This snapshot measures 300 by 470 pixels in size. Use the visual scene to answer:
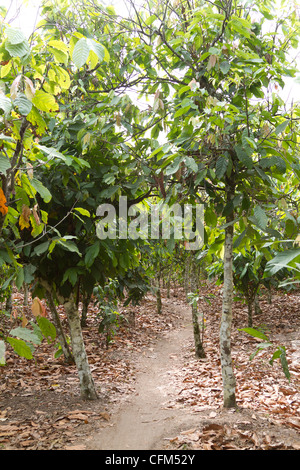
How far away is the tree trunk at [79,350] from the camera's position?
157 inches

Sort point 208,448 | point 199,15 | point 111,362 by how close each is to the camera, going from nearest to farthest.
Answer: point 208,448
point 199,15
point 111,362

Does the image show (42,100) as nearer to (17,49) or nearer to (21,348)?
(17,49)

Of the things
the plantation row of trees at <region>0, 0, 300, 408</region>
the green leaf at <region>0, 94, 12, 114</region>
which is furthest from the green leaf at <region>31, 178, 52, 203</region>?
the green leaf at <region>0, 94, 12, 114</region>

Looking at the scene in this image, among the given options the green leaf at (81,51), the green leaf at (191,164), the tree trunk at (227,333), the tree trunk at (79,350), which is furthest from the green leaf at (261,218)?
the tree trunk at (79,350)

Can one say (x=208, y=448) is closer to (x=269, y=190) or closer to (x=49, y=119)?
(x=269, y=190)

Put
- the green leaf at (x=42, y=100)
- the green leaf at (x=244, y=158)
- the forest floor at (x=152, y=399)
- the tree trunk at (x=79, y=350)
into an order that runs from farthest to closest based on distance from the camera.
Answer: the tree trunk at (x=79, y=350)
the forest floor at (x=152, y=399)
the green leaf at (x=244, y=158)
the green leaf at (x=42, y=100)

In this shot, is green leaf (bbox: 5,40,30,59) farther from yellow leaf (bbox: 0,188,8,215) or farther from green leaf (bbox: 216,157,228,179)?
green leaf (bbox: 216,157,228,179)

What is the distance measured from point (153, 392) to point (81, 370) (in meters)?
1.28

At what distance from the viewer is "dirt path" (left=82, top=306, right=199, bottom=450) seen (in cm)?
299

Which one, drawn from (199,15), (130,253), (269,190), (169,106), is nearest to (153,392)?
(130,253)

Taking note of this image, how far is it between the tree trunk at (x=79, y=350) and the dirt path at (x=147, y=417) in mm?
453

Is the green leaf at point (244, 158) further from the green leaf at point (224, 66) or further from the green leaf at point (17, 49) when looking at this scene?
the green leaf at point (17, 49)

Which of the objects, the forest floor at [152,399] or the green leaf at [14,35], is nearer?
the green leaf at [14,35]

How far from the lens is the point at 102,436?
319 cm
